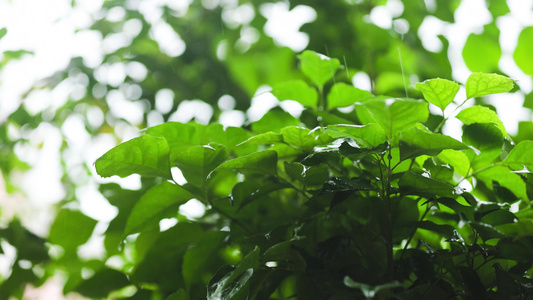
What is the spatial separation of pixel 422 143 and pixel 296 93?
0.23m

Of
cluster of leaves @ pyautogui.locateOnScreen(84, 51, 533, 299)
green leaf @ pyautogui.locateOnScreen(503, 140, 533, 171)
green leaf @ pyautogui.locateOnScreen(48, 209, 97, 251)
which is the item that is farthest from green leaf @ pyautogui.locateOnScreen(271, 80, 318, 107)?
green leaf @ pyautogui.locateOnScreen(48, 209, 97, 251)

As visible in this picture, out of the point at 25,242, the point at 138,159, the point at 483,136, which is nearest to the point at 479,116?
the point at 483,136

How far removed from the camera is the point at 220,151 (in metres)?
0.45

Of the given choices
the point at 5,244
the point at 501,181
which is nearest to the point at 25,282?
the point at 5,244

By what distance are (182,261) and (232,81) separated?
654 mm

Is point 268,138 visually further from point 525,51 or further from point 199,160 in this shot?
point 525,51

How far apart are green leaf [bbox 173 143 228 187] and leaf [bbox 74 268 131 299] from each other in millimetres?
247

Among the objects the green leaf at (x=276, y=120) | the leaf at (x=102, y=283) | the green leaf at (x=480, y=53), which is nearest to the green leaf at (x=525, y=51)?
the green leaf at (x=480, y=53)

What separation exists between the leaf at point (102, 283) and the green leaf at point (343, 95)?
1.24 ft

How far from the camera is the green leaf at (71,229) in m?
0.68

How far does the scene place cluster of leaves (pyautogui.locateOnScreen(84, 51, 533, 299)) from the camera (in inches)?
14.8

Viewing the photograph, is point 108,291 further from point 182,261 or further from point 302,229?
point 302,229

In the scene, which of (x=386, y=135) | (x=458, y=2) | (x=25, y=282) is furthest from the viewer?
(x=458, y=2)

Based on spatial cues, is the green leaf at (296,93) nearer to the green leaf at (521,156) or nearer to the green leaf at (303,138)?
the green leaf at (303,138)
